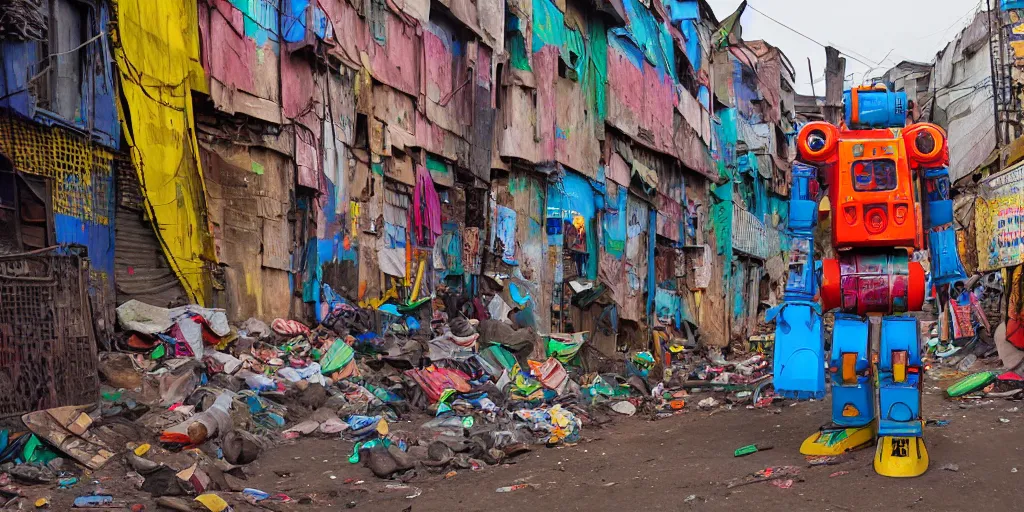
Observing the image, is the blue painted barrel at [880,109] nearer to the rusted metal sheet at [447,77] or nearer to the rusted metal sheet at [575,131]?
the rusted metal sheet at [447,77]

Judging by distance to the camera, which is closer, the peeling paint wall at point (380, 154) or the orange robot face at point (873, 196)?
the orange robot face at point (873, 196)

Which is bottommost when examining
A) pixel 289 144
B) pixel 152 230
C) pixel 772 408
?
pixel 772 408

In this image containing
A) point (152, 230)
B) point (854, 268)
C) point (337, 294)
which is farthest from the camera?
point (337, 294)

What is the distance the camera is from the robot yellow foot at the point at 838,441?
6.98m

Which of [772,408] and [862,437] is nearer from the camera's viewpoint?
[862,437]

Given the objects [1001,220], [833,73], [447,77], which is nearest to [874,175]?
[1001,220]

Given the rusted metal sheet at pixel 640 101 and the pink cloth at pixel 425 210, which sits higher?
the rusted metal sheet at pixel 640 101

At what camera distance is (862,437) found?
23.2 ft

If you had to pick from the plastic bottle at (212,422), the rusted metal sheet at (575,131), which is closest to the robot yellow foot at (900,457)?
the plastic bottle at (212,422)

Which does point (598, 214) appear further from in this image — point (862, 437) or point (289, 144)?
point (862, 437)

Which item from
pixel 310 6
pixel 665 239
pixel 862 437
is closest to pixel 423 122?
pixel 310 6

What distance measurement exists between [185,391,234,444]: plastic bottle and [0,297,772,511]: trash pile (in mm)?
13

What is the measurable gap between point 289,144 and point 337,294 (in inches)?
85.0

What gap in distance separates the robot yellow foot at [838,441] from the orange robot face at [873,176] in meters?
1.54
